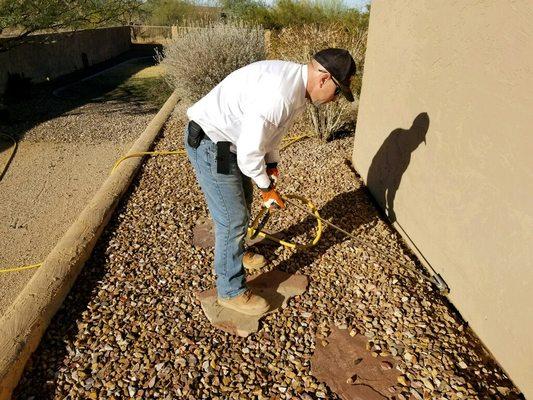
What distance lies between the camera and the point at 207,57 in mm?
8109

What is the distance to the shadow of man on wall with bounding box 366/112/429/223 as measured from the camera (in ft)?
11.0

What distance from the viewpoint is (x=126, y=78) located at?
14.4 metres

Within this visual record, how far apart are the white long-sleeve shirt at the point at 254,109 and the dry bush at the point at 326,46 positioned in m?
3.85

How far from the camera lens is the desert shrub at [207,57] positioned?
8141 millimetres

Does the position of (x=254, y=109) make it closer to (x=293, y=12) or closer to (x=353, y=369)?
(x=353, y=369)

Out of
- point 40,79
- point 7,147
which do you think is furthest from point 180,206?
point 40,79

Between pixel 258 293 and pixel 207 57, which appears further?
pixel 207 57

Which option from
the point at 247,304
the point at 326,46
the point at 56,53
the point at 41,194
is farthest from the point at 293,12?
the point at 247,304

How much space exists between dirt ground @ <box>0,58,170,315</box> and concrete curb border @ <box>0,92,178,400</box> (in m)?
1.00

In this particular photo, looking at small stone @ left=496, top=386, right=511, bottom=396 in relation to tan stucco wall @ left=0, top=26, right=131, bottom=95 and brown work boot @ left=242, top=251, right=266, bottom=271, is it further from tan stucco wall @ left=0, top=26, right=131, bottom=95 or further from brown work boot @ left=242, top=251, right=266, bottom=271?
tan stucco wall @ left=0, top=26, right=131, bottom=95

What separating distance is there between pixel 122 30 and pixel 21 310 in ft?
75.7

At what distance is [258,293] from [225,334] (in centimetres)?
47

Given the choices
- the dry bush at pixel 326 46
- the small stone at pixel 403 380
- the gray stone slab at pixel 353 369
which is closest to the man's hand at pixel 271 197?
the gray stone slab at pixel 353 369

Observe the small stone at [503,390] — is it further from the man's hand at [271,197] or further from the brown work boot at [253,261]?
the brown work boot at [253,261]
